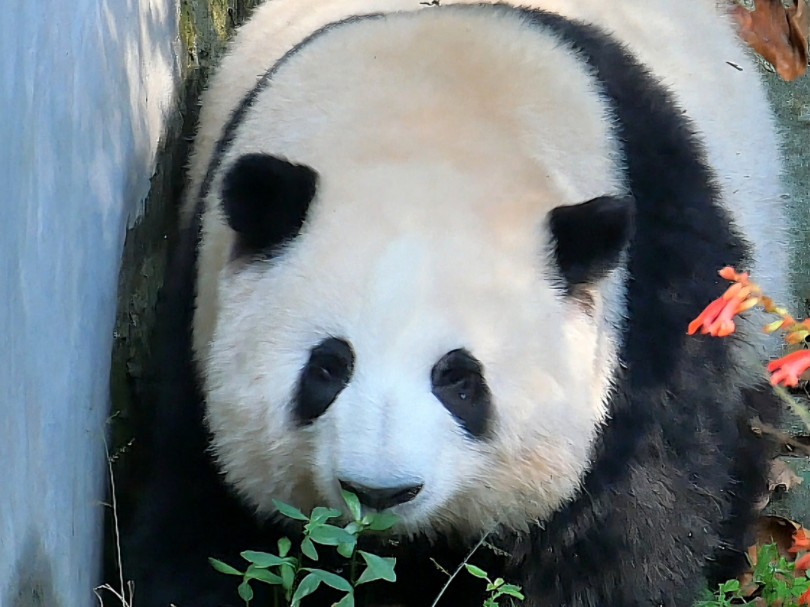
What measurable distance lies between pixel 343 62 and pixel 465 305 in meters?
0.84

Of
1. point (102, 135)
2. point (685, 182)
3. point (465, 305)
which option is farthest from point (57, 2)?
point (685, 182)

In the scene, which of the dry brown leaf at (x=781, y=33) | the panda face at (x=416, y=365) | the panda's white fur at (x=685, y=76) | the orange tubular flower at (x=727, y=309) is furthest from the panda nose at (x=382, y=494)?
the dry brown leaf at (x=781, y=33)

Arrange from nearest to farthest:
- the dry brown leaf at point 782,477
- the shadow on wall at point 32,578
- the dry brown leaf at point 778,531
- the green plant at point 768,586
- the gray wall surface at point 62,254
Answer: the gray wall surface at point 62,254, the shadow on wall at point 32,578, the green plant at point 768,586, the dry brown leaf at point 778,531, the dry brown leaf at point 782,477

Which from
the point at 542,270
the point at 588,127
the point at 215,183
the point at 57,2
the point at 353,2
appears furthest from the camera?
the point at 353,2

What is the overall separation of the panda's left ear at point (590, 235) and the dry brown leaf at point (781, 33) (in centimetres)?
255

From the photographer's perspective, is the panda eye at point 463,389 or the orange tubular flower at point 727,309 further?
the panda eye at point 463,389

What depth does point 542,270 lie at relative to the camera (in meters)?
2.53

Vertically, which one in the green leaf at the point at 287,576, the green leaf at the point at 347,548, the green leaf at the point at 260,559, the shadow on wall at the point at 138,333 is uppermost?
the green leaf at the point at 347,548

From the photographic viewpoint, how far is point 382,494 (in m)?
2.24

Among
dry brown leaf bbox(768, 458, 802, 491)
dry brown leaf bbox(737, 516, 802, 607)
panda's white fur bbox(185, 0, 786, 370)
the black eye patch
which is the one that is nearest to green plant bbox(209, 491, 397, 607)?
the black eye patch

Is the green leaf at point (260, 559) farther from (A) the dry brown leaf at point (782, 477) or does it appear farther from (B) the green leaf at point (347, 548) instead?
(A) the dry brown leaf at point (782, 477)

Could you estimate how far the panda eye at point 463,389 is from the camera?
7.66 ft

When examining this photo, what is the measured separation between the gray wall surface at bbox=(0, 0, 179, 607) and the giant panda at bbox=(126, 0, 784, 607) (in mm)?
191

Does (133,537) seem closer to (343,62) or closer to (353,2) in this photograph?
(343,62)
